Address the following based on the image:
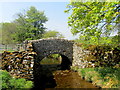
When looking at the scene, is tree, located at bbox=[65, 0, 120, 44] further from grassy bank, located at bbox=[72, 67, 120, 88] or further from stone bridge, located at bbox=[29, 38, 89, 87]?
stone bridge, located at bbox=[29, 38, 89, 87]

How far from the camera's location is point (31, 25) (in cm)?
3619

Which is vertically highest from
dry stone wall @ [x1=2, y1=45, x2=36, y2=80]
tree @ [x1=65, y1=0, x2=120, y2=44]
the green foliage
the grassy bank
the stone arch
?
tree @ [x1=65, y1=0, x2=120, y2=44]

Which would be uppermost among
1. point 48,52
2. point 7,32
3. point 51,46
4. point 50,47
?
point 7,32

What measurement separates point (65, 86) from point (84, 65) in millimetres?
4969

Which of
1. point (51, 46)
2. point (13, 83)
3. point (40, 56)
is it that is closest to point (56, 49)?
point (51, 46)

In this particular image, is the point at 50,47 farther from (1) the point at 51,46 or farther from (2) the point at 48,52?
(2) the point at 48,52

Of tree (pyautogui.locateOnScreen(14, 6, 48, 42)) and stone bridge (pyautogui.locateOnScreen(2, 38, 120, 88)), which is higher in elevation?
tree (pyautogui.locateOnScreen(14, 6, 48, 42))

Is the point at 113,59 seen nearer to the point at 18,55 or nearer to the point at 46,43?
the point at 46,43

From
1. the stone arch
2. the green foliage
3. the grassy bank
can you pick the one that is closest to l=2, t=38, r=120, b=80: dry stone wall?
the stone arch

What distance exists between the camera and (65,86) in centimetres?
1087

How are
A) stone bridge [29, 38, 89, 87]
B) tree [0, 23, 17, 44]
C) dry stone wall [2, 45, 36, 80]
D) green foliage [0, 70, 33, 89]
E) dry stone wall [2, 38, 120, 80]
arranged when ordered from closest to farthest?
green foliage [0, 70, 33, 89], dry stone wall [2, 45, 36, 80], dry stone wall [2, 38, 120, 80], stone bridge [29, 38, 89, 87], tree [0, 23, 17, 44]

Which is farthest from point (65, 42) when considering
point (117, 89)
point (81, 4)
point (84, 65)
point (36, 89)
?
point (117, 89)

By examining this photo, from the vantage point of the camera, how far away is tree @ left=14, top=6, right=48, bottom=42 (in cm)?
3534

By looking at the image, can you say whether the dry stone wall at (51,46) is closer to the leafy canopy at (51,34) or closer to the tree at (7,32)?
the leafy canopy at (51,34)
